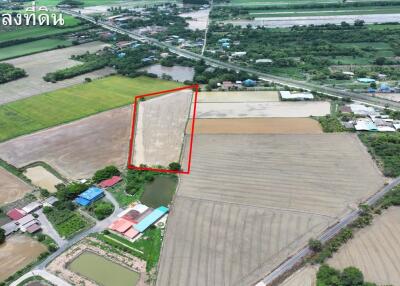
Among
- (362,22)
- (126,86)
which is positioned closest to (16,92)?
(126,86)

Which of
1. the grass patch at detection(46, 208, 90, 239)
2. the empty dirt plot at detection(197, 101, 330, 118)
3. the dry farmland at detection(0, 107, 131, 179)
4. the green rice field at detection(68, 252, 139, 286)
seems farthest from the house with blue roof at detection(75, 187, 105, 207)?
the empty dirt plot at detection(197, 101, 330, 118)

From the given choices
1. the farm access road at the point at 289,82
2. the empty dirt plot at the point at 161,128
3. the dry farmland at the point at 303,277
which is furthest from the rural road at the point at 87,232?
the farm access road at the point at 289,82

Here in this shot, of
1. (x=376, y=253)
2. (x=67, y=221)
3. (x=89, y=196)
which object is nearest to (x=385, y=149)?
(x=376, y=253)

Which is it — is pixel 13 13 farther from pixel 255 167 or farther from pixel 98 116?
pixel 255 167

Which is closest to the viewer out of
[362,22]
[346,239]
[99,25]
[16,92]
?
[346,239]

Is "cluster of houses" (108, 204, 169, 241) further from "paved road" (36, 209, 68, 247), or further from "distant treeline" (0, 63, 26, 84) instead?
"distant treeline" (0, 63, 26, 84)
